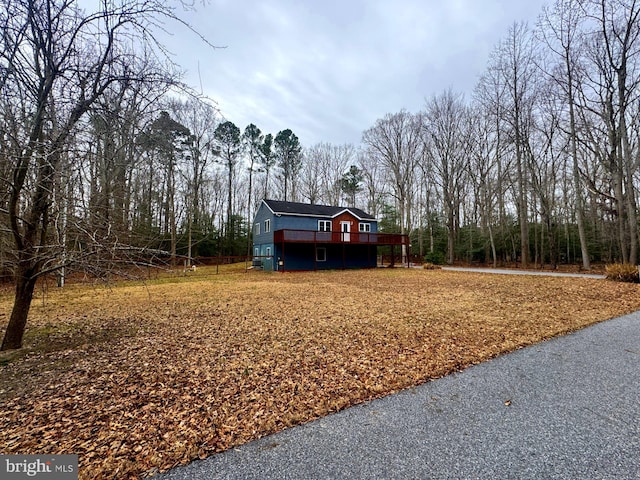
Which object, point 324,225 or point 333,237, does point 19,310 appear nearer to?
point 333,237

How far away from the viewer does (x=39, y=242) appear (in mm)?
3947

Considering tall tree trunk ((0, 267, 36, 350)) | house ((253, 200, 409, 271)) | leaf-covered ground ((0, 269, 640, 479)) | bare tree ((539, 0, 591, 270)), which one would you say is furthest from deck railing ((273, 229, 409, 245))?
tall tree trunk ((0, 267, 36, 350))

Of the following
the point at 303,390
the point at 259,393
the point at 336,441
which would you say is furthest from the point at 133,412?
the point at 336,441

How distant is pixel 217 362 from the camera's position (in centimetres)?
348

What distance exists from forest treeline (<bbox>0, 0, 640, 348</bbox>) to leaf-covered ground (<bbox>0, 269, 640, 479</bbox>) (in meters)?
1.34

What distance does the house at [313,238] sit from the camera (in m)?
17.6

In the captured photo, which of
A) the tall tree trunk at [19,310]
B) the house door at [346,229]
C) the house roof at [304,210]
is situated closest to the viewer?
the tall tree trunk at [19,310]

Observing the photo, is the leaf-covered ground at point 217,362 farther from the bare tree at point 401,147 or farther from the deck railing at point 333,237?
the bare tree at point 401,147

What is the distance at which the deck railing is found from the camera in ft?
54.2

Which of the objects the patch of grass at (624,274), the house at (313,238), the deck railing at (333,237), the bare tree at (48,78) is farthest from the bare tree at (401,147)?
the bare tree at (48,78)

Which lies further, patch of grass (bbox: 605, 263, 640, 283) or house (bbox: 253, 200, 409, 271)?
house (bbox: 253, 200, 409, 271)

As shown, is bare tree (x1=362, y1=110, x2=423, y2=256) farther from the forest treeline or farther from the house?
the house

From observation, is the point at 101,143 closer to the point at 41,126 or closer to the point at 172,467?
the point at 41,126

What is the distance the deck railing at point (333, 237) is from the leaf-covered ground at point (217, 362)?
30.4ft
